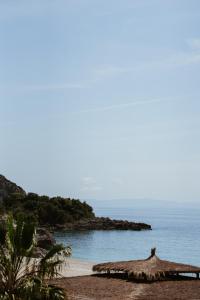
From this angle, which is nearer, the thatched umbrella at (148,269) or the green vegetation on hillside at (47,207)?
the thatched umbrella at (148,269)

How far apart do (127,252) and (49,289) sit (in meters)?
55.7

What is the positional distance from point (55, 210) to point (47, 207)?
1.57 meters

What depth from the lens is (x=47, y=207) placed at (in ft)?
321

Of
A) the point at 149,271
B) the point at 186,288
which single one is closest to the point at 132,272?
the point at 149,271

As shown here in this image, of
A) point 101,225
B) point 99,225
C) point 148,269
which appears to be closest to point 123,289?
point 148,269

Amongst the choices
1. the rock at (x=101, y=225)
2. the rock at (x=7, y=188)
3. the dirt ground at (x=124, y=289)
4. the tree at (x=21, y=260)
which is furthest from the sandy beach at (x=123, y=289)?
the rock at (x=7, y=188)

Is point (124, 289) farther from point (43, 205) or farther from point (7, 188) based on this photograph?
point (7, 188)

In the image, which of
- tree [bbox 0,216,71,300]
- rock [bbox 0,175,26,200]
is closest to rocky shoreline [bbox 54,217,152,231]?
rock [bbox 0,175,26,200]

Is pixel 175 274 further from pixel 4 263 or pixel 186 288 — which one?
pixel 4 263

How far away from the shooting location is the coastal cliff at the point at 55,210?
319 ft

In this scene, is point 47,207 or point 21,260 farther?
point 47,207

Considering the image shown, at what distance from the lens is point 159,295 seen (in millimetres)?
19781

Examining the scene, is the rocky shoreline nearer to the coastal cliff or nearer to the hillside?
the coastal cliff

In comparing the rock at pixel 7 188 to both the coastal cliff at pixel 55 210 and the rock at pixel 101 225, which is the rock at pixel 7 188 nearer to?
the coastal cliff at pixel 55 210
